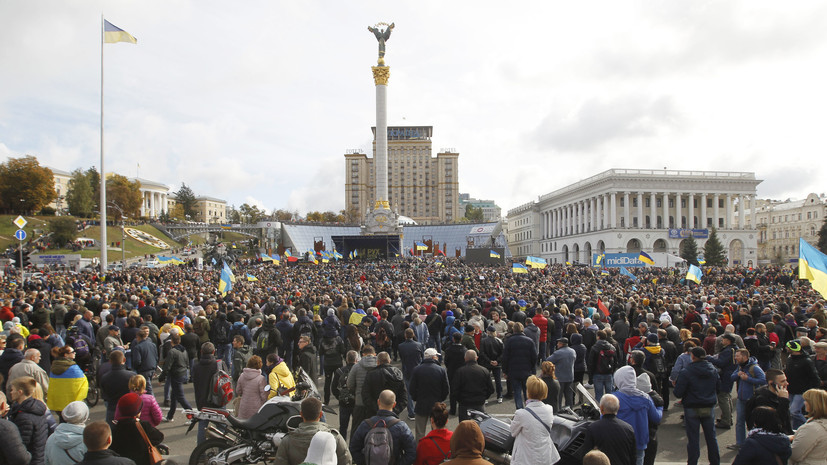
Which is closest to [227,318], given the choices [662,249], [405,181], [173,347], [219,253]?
[173,347]

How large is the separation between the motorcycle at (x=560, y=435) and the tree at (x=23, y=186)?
9283 cm

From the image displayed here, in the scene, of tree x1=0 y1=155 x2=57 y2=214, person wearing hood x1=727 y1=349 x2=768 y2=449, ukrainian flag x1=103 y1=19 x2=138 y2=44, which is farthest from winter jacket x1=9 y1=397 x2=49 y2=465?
tree x1=0 y1=155 x2=57 y2=214

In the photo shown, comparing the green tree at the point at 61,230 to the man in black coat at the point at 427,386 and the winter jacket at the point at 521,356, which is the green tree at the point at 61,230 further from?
the man in black coat at the point at 427,386

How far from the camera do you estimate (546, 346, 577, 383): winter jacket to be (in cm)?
824

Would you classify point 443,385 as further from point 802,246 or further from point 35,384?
point 802,246

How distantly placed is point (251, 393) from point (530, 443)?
363 centimetres

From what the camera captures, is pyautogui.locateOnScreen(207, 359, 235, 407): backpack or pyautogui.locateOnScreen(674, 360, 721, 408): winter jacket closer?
pyautogui.locateOnScreen(674, 360, 721, 408): winter jacket

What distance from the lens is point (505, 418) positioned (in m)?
5.91

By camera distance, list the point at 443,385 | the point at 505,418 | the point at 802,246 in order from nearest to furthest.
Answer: the point at 505,418 → the point at 443,385 → the point at 802,246

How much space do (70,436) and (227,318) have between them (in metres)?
7.78

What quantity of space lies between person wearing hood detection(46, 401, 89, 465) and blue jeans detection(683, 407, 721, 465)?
6728 mm

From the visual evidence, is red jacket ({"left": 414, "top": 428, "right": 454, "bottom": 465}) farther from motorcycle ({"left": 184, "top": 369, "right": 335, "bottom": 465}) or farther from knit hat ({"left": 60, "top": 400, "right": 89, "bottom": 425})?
→ knit hat ({"left": 60, "top": 400, "right": 89, "bottom": 425})

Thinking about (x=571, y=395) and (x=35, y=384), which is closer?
(x=35, y=384)

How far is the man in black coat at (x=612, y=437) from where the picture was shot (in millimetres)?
4703
